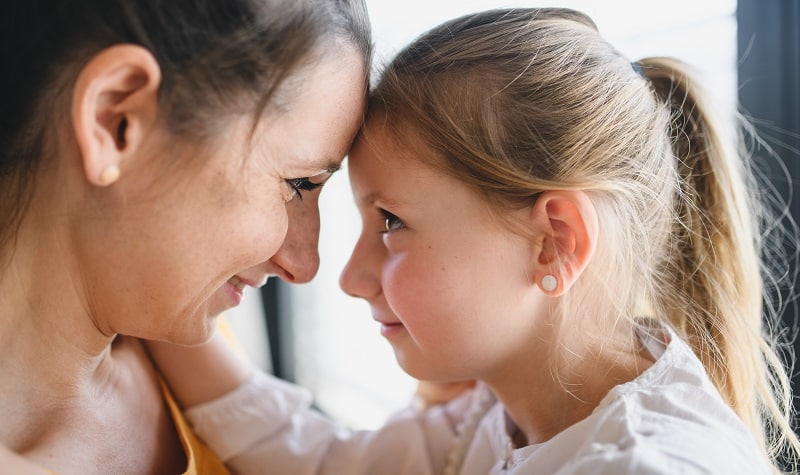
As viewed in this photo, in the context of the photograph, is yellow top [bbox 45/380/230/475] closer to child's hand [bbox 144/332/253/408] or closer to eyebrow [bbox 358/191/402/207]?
child's hand [bbox 144/332/253/408]

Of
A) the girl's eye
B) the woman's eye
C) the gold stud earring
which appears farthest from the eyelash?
the gold stud earring

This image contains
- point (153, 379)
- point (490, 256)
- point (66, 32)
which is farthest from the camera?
point (153, 379)

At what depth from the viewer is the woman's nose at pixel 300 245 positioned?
1.08 m

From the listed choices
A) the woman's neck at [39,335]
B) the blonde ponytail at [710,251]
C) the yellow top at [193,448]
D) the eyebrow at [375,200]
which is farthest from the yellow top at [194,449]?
the blonde ponytail at [710,251]

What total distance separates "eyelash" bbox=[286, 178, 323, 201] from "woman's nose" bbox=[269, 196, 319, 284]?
13mm

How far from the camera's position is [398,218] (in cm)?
113

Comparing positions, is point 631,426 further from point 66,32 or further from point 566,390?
point 66,32

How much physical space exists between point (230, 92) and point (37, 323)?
14.8 inches

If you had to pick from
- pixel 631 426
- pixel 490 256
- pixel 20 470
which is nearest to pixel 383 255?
pixel 490 256

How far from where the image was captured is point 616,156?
3.50 feet

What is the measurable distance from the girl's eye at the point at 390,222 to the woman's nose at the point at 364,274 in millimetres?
35

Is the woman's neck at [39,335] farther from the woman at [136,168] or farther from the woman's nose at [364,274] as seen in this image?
the woman's nose at [364,274]

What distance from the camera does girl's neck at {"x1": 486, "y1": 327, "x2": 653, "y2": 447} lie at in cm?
108

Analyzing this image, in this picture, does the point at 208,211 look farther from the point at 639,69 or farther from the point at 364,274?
the point at 639,69
